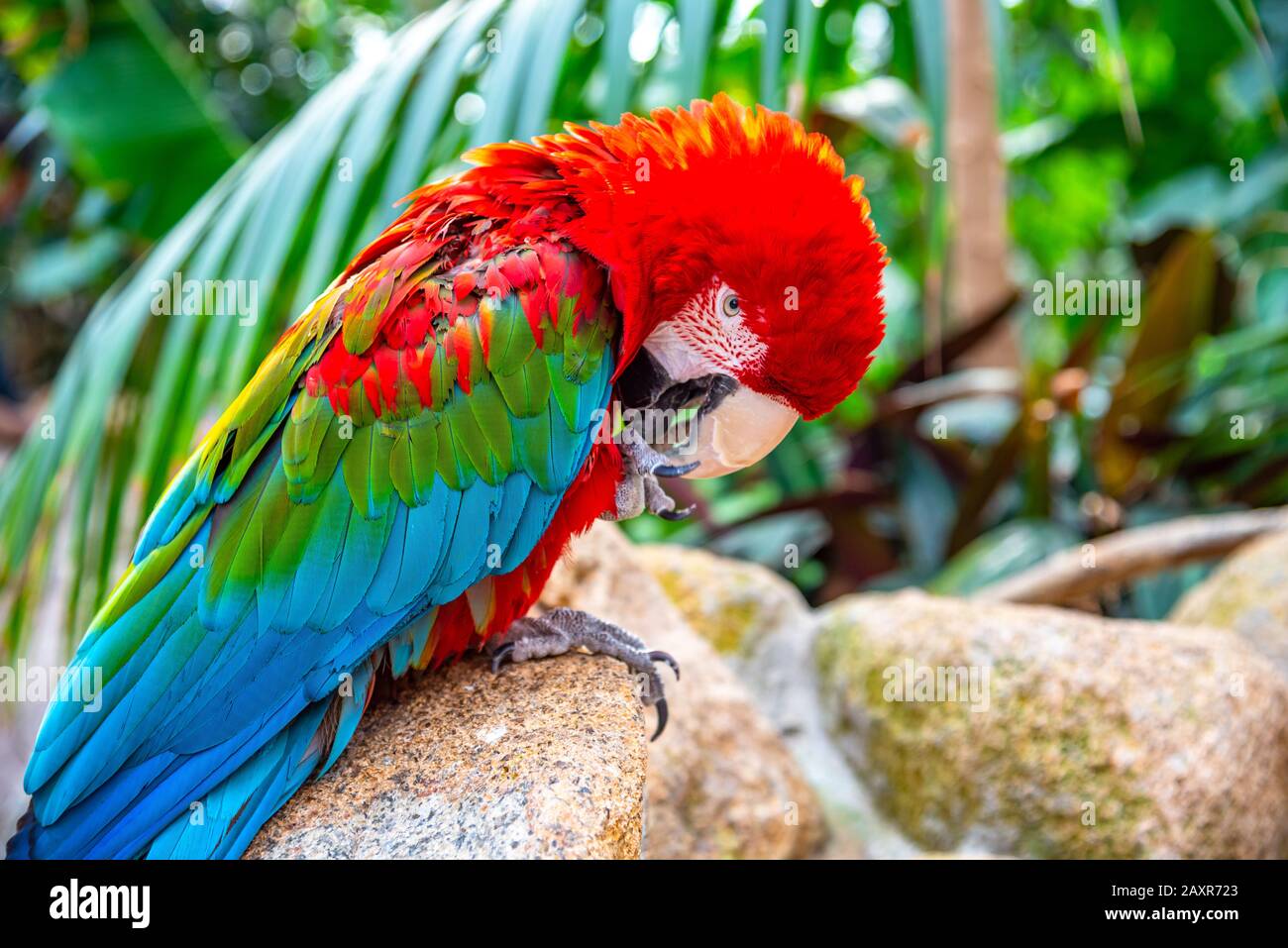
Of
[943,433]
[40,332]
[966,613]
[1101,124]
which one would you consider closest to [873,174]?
[1101,124]

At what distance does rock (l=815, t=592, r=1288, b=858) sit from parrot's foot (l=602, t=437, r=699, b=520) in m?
0.80

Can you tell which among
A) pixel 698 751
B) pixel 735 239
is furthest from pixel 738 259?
pixel 698 751

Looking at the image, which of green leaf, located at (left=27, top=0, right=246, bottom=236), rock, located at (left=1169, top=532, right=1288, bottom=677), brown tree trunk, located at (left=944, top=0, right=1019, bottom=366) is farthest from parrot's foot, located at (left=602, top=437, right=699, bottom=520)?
green leaf, located at (left=27, top=0, right=246, bottom=236)

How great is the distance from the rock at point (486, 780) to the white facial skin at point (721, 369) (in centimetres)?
25

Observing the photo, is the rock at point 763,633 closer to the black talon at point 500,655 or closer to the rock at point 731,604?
the rock at point 731,604

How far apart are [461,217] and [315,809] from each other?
56cm

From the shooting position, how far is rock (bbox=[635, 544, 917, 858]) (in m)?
1.91

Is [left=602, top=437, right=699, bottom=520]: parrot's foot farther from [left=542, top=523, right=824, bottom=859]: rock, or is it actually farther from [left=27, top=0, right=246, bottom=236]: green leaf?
[left=27, top=0, right=246, bottom=236]: green leaf

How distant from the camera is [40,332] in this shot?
512 centimetres

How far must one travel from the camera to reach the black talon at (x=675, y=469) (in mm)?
1058

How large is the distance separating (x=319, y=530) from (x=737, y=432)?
39cm

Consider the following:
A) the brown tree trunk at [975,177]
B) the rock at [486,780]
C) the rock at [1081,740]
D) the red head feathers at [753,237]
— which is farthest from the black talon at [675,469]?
the brown tree trunk at [975,177]

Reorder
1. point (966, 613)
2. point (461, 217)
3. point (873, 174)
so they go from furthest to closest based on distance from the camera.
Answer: point (873, 174), point (966, 613), point (461, 217)
